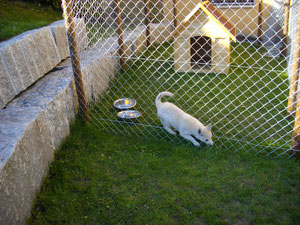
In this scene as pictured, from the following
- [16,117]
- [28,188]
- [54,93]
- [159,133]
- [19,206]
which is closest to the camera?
[19,206]

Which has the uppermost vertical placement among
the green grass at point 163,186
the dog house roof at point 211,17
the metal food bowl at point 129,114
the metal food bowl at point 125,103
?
Result: the dog house roof at point 211,17

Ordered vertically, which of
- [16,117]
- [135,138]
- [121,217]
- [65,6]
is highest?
[65,6]

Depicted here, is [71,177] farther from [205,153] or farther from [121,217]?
[205,153]

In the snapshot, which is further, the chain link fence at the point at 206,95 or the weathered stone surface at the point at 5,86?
the chain link fence at the point at 206,95

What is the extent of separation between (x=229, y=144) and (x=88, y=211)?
1.40 metres

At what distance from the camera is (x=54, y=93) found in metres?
2.48

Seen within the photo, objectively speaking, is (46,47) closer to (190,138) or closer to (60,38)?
(60,38)

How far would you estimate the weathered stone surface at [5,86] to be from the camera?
7.00 ft

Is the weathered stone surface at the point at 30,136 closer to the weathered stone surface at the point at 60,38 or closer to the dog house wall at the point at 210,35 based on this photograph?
the weathered stone surface at the point at 60,38

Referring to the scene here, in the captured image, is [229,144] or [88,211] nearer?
[88,211]

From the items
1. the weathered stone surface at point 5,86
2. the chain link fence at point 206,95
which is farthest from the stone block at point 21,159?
the chain link fence at point 206,95

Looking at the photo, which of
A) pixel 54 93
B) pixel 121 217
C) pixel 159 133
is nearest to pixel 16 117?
pixel 54 93

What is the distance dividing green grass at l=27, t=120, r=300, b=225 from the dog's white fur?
4.3 inches

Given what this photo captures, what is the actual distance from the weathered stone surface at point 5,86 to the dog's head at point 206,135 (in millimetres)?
Answer: 1598
